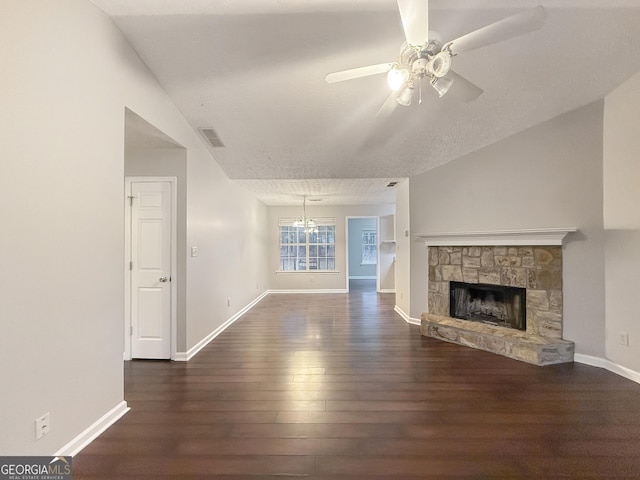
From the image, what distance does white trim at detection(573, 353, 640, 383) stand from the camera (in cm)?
267

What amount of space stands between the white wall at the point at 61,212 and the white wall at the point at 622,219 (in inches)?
175

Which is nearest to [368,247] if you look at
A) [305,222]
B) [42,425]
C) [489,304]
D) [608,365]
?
[305,222]

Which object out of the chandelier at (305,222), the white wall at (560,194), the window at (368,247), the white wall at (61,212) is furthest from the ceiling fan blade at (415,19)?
the window at (368,247)

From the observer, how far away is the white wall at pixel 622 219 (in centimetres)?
265

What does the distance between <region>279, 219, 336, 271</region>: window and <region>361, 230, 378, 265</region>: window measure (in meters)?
3.40

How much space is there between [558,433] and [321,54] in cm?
335

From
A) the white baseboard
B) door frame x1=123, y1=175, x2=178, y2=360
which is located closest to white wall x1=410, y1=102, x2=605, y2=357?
door frame x1=123, y1=175, x2=178, y2=360

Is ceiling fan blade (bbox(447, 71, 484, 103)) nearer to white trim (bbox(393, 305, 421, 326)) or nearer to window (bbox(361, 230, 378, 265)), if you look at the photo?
white trim (bbox(393, 305, 421, 326))

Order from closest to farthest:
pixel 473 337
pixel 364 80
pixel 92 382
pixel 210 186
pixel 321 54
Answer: pixel 92 382 → pixel 321 54 → pixel 364 80 → pixel 473 337 → pixel 210 186

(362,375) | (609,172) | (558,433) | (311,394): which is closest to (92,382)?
(311,394)

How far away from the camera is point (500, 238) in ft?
11.6

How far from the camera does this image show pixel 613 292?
9.39 ft

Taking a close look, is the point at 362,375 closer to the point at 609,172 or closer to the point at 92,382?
the point at 92,382

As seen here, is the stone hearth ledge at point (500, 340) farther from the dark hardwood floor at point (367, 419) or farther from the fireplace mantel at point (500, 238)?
the fireplace mantel at point (500, 238)
